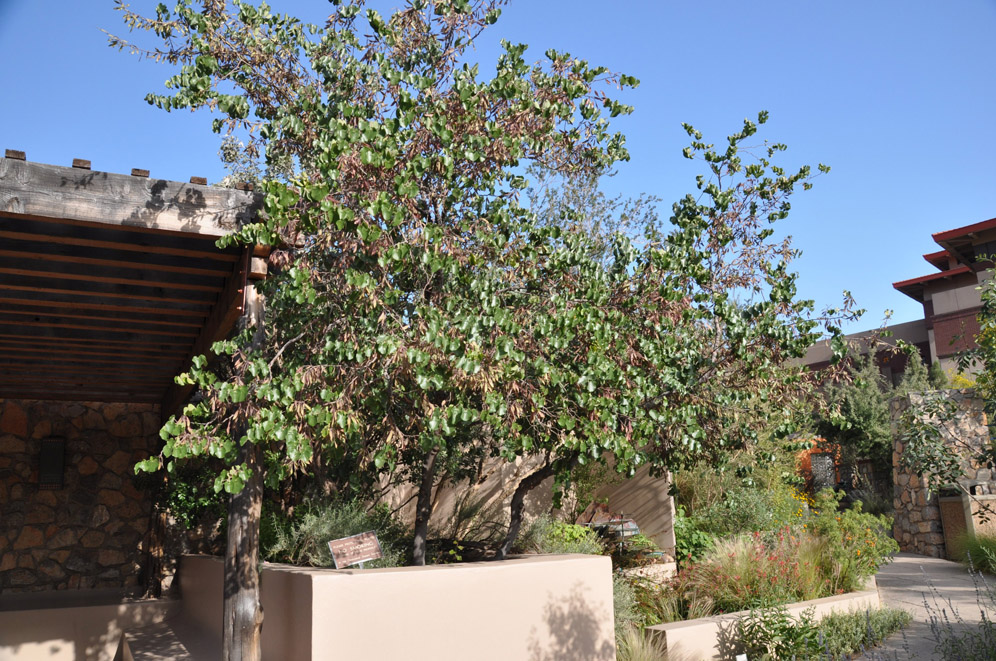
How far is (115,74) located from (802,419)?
835 centimetres

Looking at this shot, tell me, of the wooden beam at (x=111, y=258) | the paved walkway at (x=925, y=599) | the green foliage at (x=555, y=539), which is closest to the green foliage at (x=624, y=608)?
the green foliage at (x=555, y=539)

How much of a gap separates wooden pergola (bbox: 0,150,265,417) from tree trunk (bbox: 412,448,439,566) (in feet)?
6.75

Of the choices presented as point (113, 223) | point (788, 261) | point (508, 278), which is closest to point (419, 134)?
point (508, 278)

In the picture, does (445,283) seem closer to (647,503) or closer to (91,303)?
(91,303)

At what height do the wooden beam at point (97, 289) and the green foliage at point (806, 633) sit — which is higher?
the wooden beam at point (97, 289)

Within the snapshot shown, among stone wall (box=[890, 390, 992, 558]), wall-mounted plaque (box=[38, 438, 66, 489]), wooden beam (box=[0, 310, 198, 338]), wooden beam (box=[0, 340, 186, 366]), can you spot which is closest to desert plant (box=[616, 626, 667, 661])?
wooden beam (box=[0, 310, 198, 338])

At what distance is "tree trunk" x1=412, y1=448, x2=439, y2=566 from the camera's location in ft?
20.6

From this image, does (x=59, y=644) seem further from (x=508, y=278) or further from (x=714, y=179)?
(x=714, y=179)

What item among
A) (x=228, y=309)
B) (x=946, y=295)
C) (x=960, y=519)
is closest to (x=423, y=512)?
(x=228, y=309)

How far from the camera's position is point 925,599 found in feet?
26.0

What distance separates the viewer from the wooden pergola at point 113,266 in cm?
448

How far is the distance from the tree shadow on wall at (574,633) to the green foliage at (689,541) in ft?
11.4

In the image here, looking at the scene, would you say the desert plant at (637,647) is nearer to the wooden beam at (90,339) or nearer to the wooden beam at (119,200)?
the wooden beam at (119,200)

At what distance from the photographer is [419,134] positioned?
5.70m
